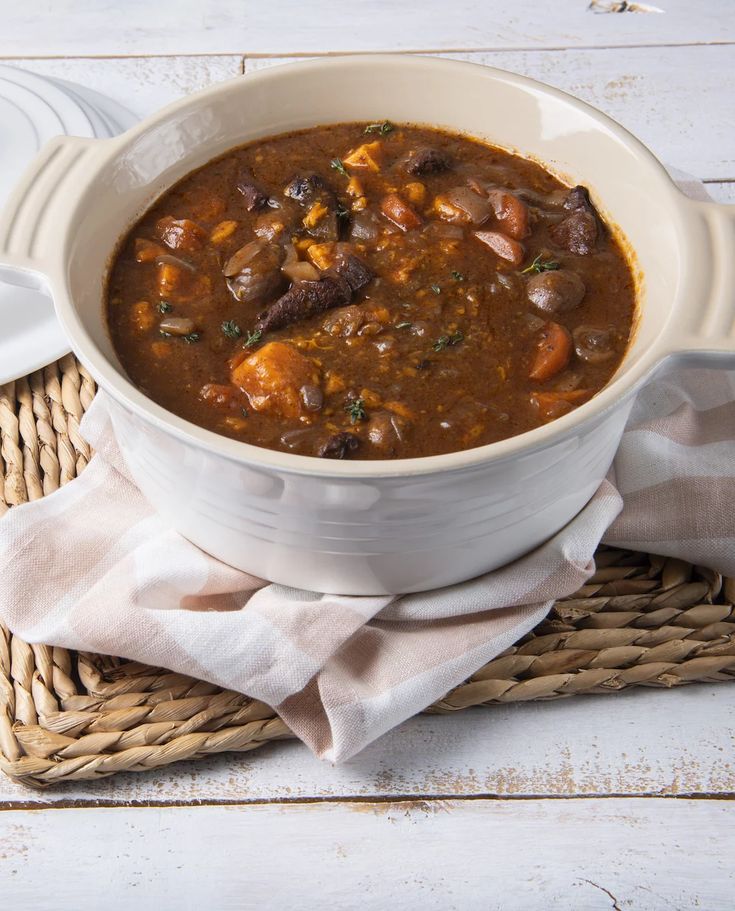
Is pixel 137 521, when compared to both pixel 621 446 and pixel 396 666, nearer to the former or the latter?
pixel 396 666

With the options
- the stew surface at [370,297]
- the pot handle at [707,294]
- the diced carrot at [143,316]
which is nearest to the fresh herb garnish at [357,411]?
the stew surface at [370,297]

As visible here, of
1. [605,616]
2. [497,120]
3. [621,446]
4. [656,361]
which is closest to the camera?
[656,361]

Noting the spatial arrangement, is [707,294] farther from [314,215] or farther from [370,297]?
[314,215]

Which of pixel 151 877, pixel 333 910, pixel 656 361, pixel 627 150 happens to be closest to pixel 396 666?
pixel 333 910

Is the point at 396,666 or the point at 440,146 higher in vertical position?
the point at 440,146

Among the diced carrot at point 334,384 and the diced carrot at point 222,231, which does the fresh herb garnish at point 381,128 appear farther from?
the diced carrot at point 334,384

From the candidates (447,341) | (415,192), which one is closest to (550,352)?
(447,341)
